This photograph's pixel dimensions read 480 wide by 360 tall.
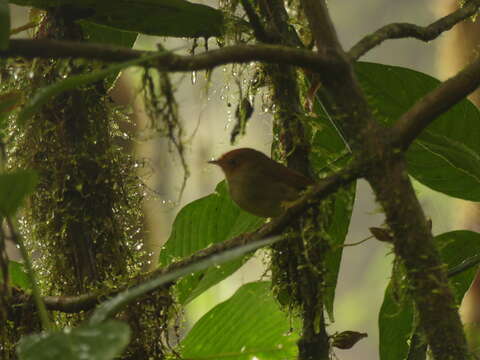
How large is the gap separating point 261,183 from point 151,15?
0.25 metres

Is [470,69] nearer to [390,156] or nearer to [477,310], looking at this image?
[390,156]

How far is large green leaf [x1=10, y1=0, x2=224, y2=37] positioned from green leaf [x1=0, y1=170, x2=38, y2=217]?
348 millimetres

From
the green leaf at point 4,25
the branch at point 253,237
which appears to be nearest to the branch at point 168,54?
the green leaf at point 4,25

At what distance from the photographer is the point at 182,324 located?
3.57 ft

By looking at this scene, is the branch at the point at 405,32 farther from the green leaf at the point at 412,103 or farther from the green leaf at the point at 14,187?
the green leaf at the point at 14,187

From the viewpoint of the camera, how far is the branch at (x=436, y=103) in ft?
2.08

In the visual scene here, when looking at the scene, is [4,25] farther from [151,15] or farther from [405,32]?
[405,32]

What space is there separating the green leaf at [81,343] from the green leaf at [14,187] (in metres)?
0.14

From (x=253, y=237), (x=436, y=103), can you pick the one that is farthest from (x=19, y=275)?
(x=436, y=103)

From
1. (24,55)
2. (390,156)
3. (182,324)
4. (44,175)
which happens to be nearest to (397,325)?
(182,324)

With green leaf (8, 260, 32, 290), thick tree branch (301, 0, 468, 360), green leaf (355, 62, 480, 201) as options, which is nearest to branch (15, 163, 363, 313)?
thick tree branch (301, 0, 468, 360)

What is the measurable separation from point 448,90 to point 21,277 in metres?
0.74

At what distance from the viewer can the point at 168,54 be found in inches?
22.5

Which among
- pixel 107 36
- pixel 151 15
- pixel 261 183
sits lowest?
pixel 261 183
